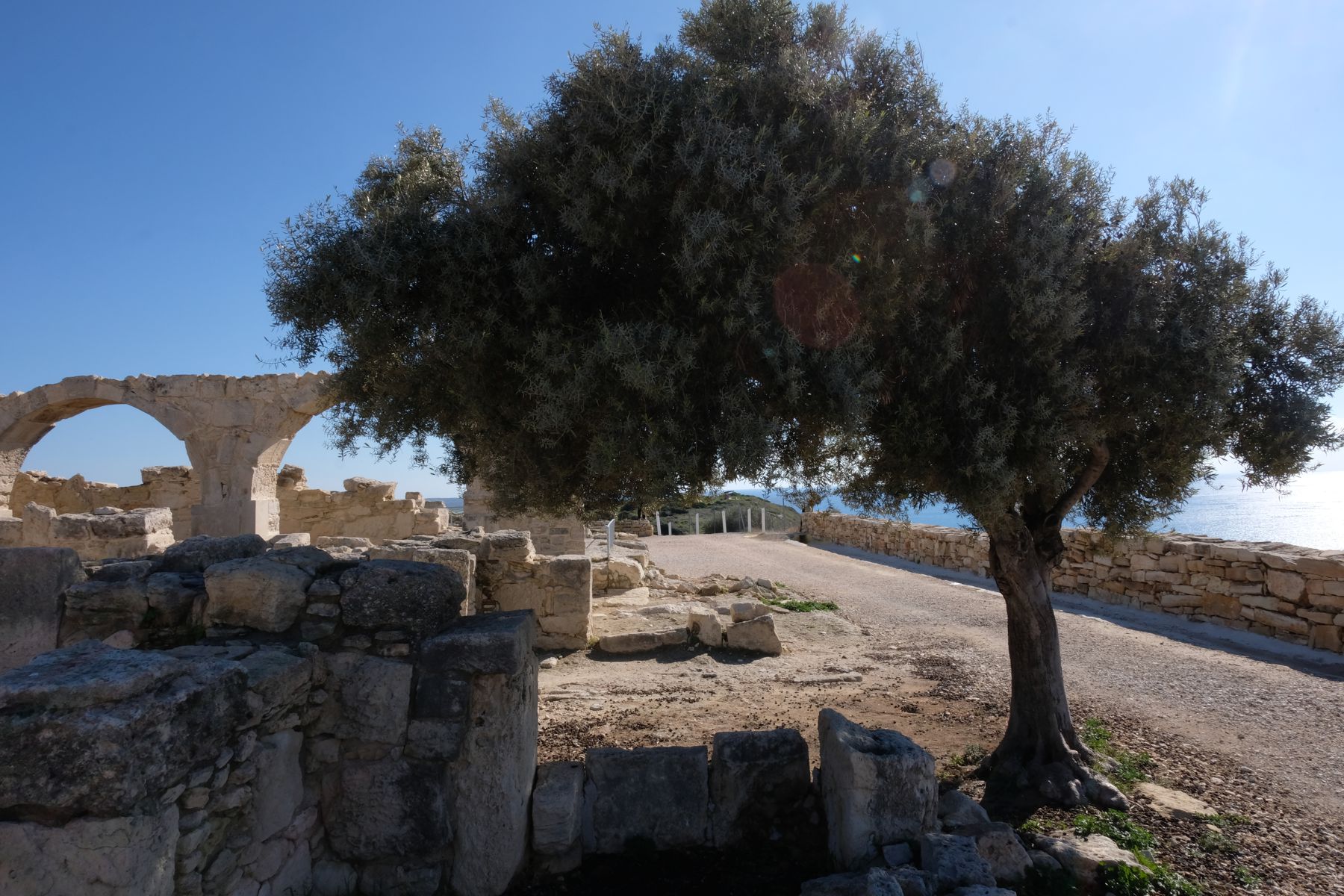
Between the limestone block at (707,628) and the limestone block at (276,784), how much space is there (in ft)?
21.6

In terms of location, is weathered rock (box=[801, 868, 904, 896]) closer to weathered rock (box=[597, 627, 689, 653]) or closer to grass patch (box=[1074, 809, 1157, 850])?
grass patch (box=[1074, 809, 1157, 850])

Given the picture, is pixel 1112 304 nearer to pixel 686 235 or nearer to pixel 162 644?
pixel 686 235

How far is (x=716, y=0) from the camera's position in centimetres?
555

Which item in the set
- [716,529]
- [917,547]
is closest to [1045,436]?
[917,547]

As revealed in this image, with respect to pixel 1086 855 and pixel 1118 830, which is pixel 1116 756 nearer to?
pixel 1118 830

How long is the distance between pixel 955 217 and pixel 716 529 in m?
30.5

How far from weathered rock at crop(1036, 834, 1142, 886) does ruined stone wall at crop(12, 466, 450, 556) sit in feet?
46.9

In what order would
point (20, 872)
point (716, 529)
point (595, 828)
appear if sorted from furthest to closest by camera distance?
point (716, 529) → point (595, 828) → point (20, 872)

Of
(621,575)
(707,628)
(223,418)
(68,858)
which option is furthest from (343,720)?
(223,418)

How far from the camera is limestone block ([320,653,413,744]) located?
4141 millimetres

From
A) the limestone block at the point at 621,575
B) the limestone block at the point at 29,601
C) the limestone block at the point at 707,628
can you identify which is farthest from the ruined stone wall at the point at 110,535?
the limestone block at the point at 707,628

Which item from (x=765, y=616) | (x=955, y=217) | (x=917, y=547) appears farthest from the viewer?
(x=917, y=547)

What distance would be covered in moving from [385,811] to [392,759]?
0.89 ft

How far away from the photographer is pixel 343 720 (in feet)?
13.6
